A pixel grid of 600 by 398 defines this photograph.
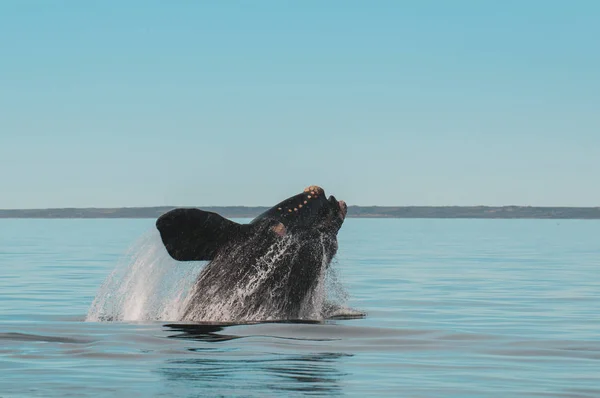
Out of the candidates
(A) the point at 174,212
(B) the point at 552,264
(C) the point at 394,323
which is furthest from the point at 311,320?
(B) the point at 552,264

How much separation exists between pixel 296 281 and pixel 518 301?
1003 centimetres

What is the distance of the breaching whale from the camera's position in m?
19.4

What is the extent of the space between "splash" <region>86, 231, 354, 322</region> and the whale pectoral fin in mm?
431

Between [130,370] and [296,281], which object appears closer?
[130,370]

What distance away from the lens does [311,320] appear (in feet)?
66.0

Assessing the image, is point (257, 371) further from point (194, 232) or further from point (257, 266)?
point (257, 266)

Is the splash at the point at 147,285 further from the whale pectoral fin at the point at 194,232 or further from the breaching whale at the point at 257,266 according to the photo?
the whale pectoral fin at the point at 194,232

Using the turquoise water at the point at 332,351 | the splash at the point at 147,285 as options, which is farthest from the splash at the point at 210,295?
the turquoise water at the point at 332,351

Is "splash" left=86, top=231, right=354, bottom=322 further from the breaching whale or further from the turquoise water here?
the turquoise water

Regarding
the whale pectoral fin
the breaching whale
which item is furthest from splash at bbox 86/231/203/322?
the whale pectoral fin

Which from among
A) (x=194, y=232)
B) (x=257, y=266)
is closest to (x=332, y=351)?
(x=257, y=266)

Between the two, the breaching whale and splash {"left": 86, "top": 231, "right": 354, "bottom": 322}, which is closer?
the breaching whale

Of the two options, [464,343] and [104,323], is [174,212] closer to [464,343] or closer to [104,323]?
[104,323]

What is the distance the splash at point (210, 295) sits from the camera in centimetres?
1953
